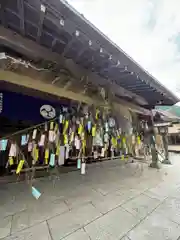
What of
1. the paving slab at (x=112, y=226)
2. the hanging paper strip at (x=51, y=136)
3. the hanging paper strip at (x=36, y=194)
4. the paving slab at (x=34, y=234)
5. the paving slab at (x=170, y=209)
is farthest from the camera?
the hanging paper strip at (x=51, y=136)

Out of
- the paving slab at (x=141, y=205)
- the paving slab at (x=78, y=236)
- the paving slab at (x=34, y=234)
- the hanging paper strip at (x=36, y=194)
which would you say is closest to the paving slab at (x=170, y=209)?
the paving slab at (x=141, y=205)

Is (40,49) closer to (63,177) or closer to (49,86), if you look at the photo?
(49,86)

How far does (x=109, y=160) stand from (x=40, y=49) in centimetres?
552

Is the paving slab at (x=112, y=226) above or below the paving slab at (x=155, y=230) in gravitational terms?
above

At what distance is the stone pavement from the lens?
1.83 metres

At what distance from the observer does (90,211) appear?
7.75ft

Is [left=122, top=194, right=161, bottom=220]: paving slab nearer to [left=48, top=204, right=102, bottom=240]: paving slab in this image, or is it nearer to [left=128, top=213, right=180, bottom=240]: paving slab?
[left=128, top=213, right=180, bottom=240]: paving slab

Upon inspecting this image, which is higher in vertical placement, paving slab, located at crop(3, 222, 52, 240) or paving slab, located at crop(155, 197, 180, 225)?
paving slab, located at crop(3, 222, 52, 240)

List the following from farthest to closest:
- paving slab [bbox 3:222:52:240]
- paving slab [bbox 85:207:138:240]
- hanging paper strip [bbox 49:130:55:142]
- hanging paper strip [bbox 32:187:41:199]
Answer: hanging paper strip [bbox 49:130:55:142] < hanging paper strip [bbox 32:187:41:199] < paving slab [bbox 85:207:138:240] < paving slab [bbox 3:222:52:240]

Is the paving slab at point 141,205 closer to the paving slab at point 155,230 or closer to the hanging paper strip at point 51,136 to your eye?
the paving slab at point 155,230

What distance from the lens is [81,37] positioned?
2.00 meters

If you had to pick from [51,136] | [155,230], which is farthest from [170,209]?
[51,136]

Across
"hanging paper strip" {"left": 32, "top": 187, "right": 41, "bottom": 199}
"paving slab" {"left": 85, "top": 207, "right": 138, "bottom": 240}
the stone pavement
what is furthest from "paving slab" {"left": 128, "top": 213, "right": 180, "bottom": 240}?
"hanging paper strip" {"left": 32, "top": 187, "right": 41, "bottom": 199}

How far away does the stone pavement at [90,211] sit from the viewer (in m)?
1.83
